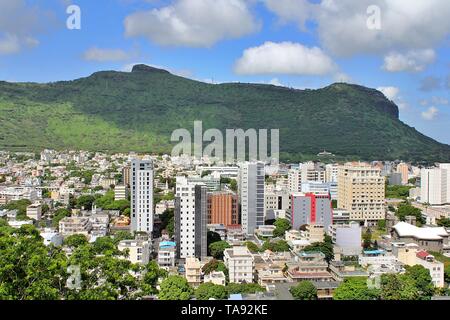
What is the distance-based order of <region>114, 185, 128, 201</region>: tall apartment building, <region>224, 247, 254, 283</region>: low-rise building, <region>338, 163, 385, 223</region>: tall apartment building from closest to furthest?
<region>224, 247, 254, 283</region>: low-rise building → <region>338, 163, 385, 223</region>: tall apartment building → <region>114, 185, 128, 201</region>: tall apartment building

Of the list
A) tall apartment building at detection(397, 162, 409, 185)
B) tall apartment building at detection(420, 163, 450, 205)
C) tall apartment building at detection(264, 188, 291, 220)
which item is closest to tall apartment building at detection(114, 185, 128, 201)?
tall apartment building at detection(264, 188, 291, 220)

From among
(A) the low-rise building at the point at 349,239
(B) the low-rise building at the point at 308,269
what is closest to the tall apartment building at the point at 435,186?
(A) the low-rise building at the point at 349,239

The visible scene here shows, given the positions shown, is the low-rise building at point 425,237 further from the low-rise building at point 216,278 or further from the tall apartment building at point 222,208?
the low-rise building at point 216,278

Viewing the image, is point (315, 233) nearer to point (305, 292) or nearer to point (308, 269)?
point (308, 269)

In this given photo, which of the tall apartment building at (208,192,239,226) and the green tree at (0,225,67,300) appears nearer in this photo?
the green tree at (0,225,67,300)

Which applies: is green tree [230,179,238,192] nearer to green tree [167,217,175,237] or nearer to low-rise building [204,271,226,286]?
green tree [167,217,175,237]
